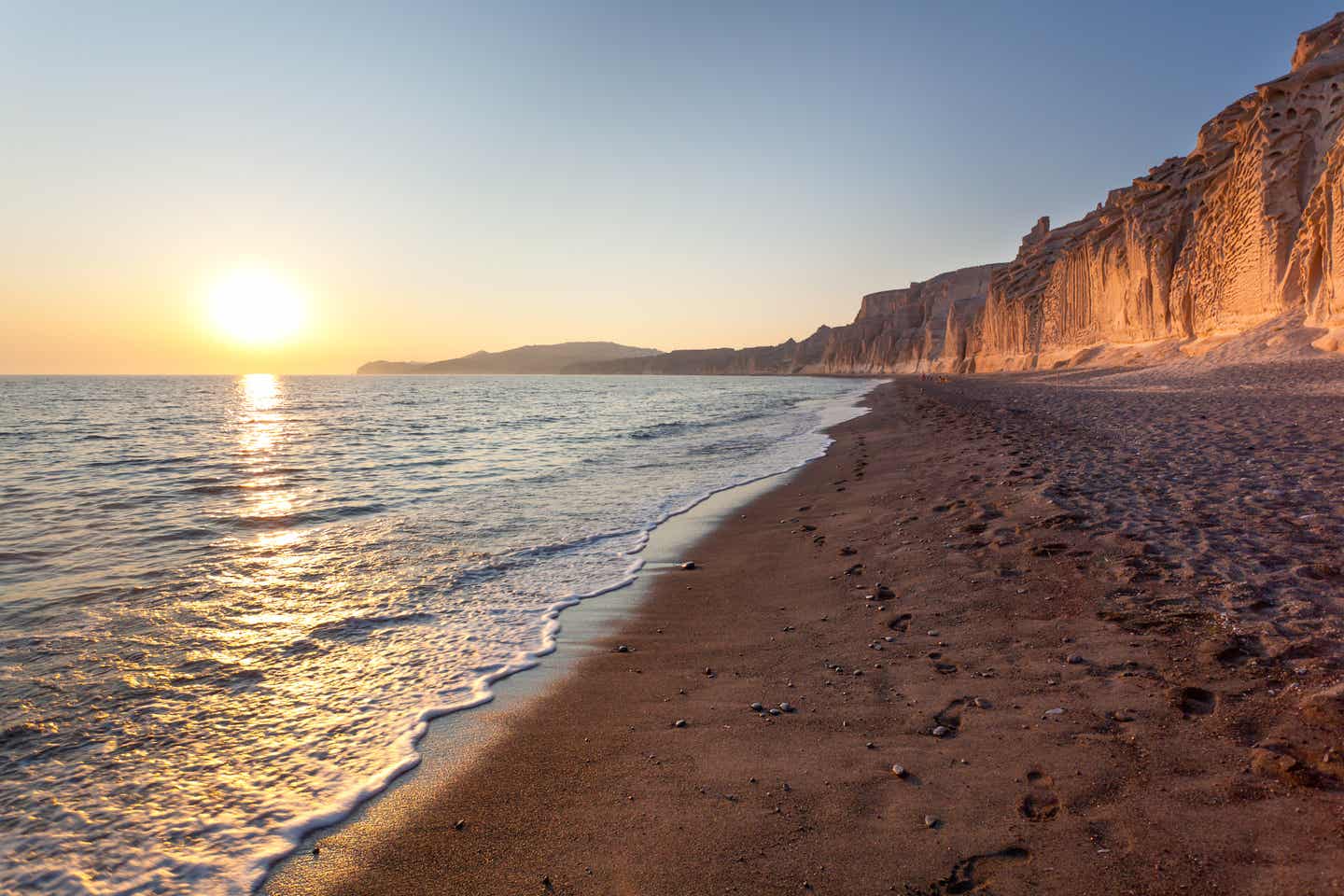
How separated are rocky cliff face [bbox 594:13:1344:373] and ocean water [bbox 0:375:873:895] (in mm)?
23101

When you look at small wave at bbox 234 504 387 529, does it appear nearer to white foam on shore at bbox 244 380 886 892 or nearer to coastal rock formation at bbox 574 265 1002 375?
white foam on shore at bbox 244 380 886 892

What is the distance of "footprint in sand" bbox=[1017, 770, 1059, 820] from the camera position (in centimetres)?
264

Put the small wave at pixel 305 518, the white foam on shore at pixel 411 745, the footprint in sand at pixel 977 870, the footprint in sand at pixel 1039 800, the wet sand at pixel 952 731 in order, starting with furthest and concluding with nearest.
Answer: the small wave at pixel 305 518
the white foam on shore at pixel 411 745
the footprint in sand at pixel 1039 800
the wet sand at pixel 952 731
the footprint in sand at pixel 977 870

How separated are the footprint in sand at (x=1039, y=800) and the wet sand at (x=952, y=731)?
0.06ft

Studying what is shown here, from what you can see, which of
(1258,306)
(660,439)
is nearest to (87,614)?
(660,439)

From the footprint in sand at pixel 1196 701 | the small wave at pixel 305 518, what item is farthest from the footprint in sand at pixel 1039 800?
the small wave at pixel 305 518

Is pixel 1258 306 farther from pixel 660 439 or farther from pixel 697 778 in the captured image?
pixel 697 778

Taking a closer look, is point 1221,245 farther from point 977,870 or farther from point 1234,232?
point 977,870

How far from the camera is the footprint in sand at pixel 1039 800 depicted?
2.64 m

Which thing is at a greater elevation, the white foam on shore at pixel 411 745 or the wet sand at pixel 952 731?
the wet sand at pixel 952 731

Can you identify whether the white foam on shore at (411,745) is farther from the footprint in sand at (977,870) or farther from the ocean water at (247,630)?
the footprint in sand at (977,870)

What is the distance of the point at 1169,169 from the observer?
39406 millimetres

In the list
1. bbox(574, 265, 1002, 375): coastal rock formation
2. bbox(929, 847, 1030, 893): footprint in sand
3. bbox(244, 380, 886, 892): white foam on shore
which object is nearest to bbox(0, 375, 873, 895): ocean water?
bbox(244, 380, 886, 892): white foam on shore

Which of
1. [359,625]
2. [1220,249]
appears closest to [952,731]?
[359,625]
